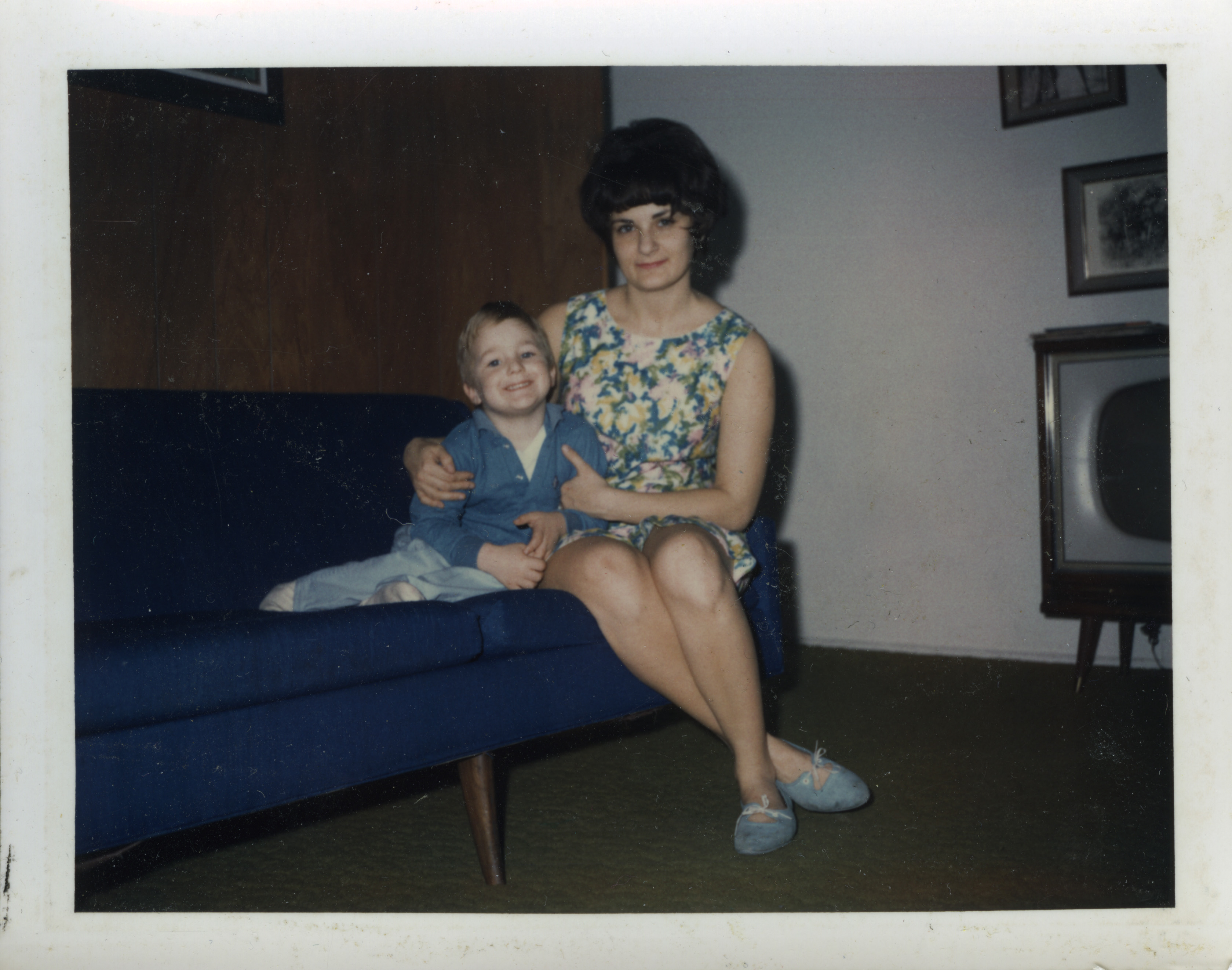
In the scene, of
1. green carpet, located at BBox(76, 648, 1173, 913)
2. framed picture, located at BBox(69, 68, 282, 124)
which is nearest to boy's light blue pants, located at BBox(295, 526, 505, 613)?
green carpet, located at BBox(76, 648, 1173, 913)

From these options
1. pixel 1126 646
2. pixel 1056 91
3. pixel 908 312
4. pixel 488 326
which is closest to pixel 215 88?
pixel 488 326

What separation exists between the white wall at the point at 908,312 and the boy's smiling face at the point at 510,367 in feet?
3.85

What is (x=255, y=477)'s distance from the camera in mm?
1597

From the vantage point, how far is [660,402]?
164cm

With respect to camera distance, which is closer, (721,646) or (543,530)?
(721,646)

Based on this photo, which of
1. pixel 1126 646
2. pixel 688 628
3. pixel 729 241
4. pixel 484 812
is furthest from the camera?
pixel 729 241

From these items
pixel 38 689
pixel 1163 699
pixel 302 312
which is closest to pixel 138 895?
pixel 38 689

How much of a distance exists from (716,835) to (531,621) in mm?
414

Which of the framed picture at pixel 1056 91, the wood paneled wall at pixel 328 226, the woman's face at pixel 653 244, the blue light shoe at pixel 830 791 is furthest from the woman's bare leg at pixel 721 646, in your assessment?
the framed picture at pixel 1056 91

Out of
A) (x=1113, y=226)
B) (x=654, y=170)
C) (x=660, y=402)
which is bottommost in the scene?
(x=660, y=402)

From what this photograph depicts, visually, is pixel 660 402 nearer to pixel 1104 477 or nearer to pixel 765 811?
pixel 765 811

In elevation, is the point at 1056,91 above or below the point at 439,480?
above

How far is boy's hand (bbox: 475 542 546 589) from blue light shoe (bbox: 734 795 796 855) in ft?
1.48

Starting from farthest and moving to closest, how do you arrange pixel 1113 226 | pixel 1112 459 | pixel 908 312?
pixel 908 312
pixel 1113 226
pixel 1112 459
